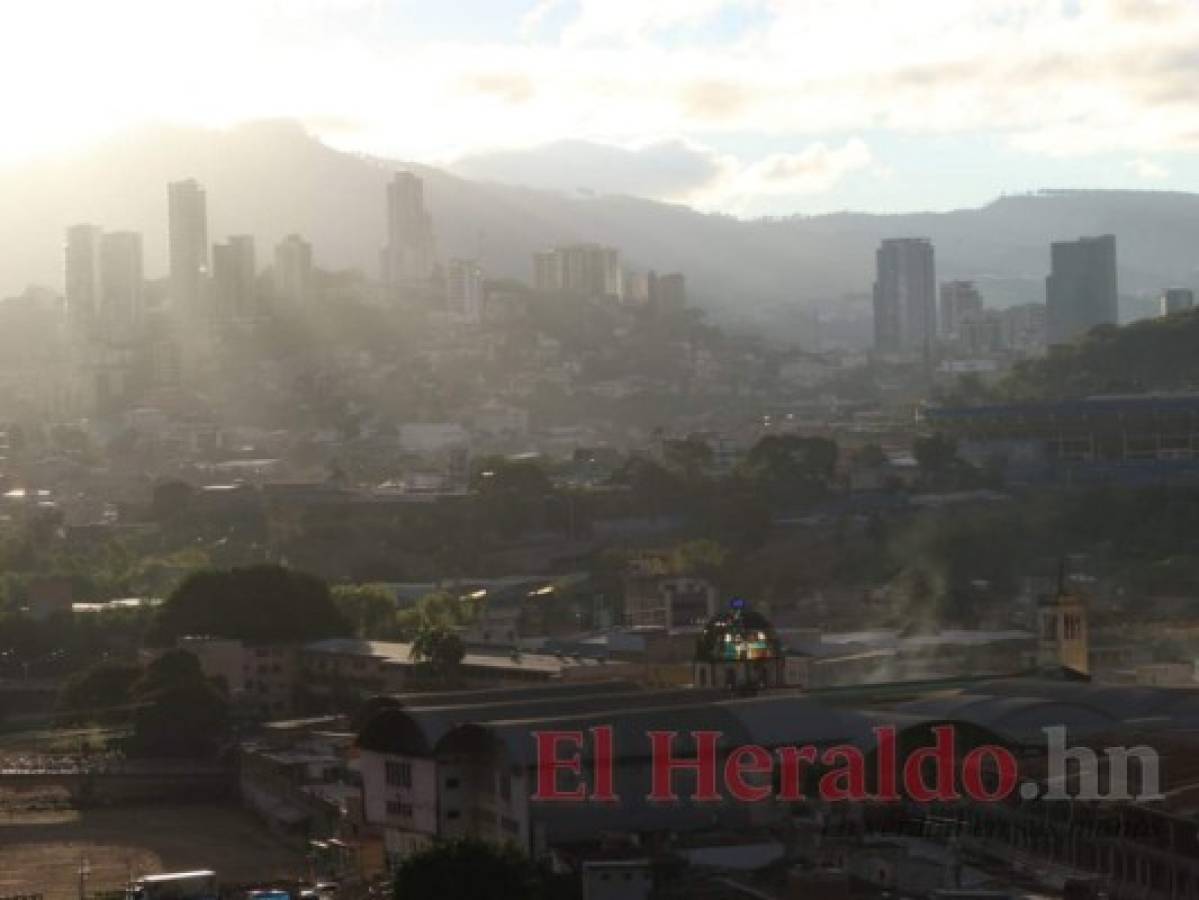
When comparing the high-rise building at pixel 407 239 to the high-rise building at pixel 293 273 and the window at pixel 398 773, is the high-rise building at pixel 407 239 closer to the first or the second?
the high-rise building at pixel 293 273

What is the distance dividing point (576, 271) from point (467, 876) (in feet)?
327

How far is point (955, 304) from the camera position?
139500 mm

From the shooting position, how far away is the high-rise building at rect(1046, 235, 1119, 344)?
118000 millimetres

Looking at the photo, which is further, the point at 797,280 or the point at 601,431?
the point at 797,280

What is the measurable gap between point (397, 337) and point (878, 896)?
84320 mm

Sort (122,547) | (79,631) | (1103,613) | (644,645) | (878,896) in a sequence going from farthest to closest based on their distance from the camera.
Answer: (122,547) → (79,631) → (1103,613) → (644,645) → (878,896)

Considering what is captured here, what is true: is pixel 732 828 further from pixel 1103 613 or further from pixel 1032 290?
pixel 1032 290

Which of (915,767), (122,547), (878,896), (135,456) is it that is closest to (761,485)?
(122,547)

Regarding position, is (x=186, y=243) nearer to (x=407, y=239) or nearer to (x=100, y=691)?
(x=407, y=239)

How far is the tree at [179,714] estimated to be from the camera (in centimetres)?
4075

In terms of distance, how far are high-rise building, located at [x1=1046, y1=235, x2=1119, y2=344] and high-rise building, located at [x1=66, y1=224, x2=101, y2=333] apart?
106ft

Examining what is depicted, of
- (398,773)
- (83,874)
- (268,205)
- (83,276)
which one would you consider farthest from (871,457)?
(268,205)

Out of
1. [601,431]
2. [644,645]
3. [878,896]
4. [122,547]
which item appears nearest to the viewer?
[878,896]

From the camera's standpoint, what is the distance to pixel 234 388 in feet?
334
